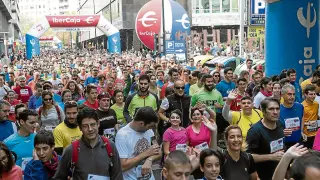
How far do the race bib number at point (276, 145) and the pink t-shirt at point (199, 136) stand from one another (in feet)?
4.35

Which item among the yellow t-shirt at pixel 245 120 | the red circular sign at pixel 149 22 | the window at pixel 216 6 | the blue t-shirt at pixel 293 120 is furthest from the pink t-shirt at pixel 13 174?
the window at pixel 216 6

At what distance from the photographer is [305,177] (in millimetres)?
2309

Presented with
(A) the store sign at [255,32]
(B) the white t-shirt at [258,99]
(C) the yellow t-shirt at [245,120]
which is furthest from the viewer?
(A) the store sign at [255,32]

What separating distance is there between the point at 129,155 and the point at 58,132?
136 centimetres

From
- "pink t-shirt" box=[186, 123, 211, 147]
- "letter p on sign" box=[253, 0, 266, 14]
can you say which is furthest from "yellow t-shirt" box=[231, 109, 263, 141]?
"letter p on sign" box=[253, 0, 266, 14]

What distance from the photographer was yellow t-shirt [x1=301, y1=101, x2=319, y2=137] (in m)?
7.57

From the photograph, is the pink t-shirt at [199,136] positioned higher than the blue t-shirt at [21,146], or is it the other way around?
the blue t-shirt at [21,146]

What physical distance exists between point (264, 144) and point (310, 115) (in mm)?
2678

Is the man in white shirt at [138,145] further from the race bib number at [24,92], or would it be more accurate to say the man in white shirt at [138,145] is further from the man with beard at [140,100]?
the race bib number at [24,92]

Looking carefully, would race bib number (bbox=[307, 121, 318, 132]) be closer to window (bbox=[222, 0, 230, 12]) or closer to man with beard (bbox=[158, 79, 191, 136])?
man with beard (bbox=[158, 79, 191, 136])

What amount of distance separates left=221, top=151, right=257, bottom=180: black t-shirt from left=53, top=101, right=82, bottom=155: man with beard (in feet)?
6.75

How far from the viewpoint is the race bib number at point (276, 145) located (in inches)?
207

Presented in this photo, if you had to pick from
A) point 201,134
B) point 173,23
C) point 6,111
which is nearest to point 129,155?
point 201,134

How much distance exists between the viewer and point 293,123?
22.1 ft
